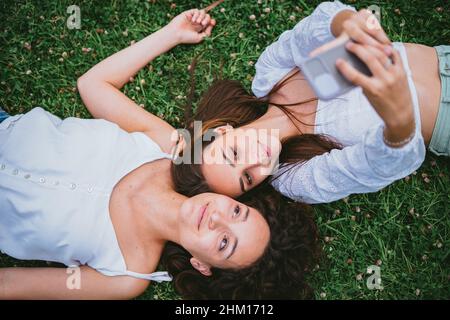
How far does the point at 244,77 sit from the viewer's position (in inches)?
121

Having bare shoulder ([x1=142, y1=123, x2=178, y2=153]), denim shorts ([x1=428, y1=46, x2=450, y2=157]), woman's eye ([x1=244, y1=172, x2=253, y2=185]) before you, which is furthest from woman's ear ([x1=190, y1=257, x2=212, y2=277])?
denim shorts ([x1=428, y1=46, x2=450, y2=157])

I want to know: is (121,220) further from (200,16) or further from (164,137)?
(200,16)

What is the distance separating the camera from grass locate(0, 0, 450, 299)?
116 inches

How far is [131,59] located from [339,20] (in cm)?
136

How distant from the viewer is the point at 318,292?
9.52 feet

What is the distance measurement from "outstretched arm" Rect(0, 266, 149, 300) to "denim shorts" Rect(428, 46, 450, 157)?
1.94 meters

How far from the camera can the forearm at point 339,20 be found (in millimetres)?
2133

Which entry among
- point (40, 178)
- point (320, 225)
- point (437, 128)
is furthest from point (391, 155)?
point (40, 178)

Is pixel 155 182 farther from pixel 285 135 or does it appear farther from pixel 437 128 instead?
pixel 437 128

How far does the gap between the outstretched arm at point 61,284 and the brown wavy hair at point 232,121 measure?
0.67 m

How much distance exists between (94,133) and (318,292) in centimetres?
173

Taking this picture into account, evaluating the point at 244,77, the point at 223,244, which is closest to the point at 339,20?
the point at 244,77

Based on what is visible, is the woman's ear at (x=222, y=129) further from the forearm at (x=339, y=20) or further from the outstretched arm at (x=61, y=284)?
the outstretched arm at (x=61, y=284)

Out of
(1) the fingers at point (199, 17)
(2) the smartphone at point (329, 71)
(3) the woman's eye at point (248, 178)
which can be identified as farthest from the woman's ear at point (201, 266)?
(1) the fingers at point (199, 17)
